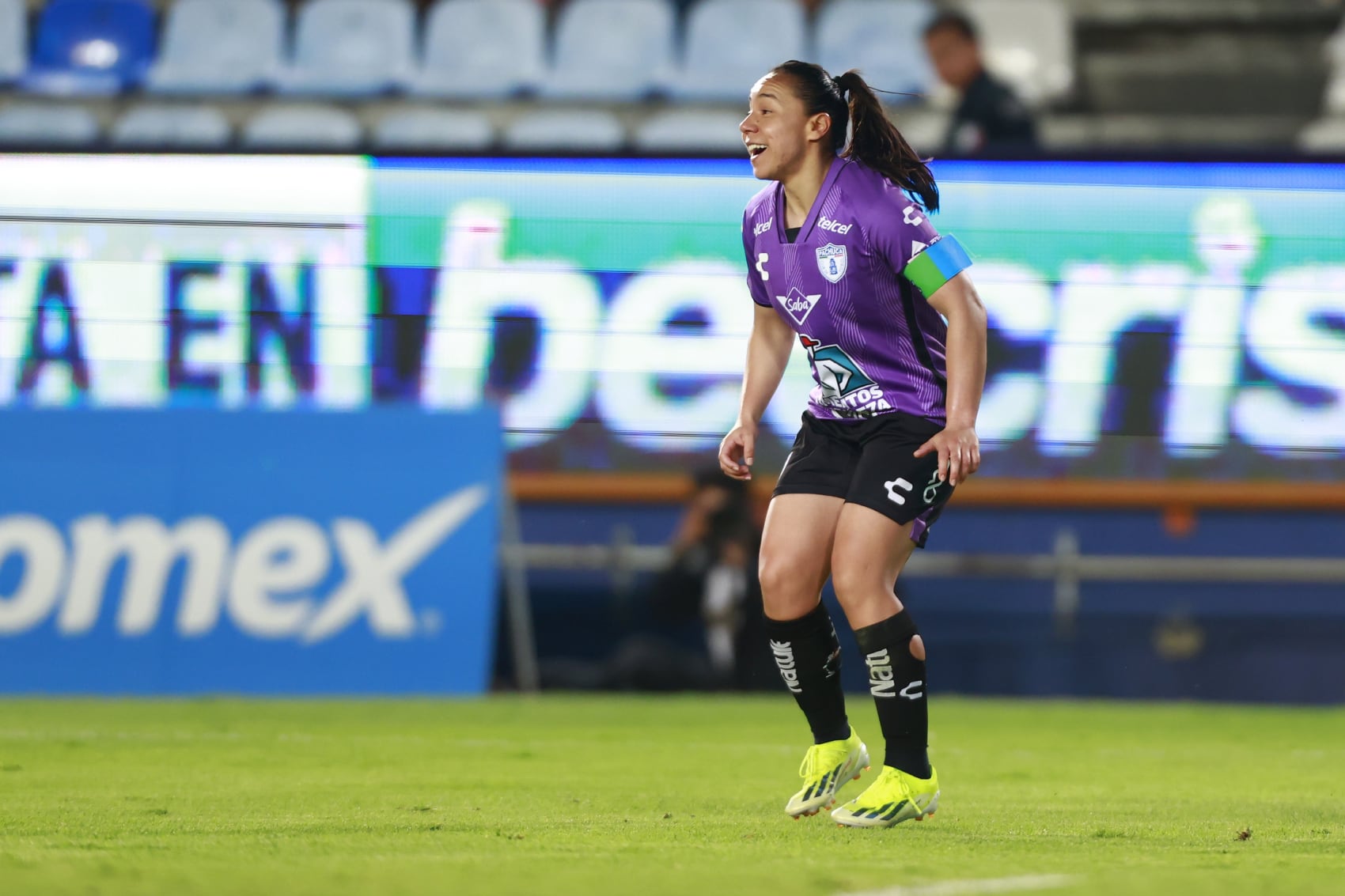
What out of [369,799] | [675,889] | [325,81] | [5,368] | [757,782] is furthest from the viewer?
[325,81]

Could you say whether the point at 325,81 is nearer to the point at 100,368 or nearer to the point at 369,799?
the point at 100,368

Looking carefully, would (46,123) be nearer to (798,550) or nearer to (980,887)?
(798,550)

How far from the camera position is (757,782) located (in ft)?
17.3

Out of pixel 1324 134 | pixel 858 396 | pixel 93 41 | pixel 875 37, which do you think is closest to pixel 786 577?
pixel 858 396

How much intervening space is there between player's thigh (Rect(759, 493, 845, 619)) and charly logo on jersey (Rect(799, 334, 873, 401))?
0.27 metres

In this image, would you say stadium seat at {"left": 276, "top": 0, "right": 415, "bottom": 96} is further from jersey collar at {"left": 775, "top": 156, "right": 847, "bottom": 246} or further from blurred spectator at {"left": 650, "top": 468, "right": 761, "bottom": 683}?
jersey collar at {"left": 775, "top": 156, "right": 847, "bottom": 246}

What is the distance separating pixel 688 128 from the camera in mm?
13094

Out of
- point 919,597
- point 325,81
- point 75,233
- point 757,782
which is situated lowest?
point 919,597

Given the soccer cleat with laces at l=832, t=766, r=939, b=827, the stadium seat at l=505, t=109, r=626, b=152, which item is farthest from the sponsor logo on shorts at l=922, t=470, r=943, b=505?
the stadium seat at l=505, t=109, r=626, b=152

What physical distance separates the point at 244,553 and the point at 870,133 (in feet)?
17.5

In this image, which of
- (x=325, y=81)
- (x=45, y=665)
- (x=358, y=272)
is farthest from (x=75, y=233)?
(x=325, y=81)

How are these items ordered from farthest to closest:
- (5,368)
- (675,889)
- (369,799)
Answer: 1. (5,368)
2. (369,799)
3. (675,889)

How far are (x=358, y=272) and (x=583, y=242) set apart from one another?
4.22 ft

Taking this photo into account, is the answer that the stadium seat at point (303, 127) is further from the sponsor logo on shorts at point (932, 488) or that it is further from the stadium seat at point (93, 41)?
the sponsor logo on shorts at point (932, 488)
